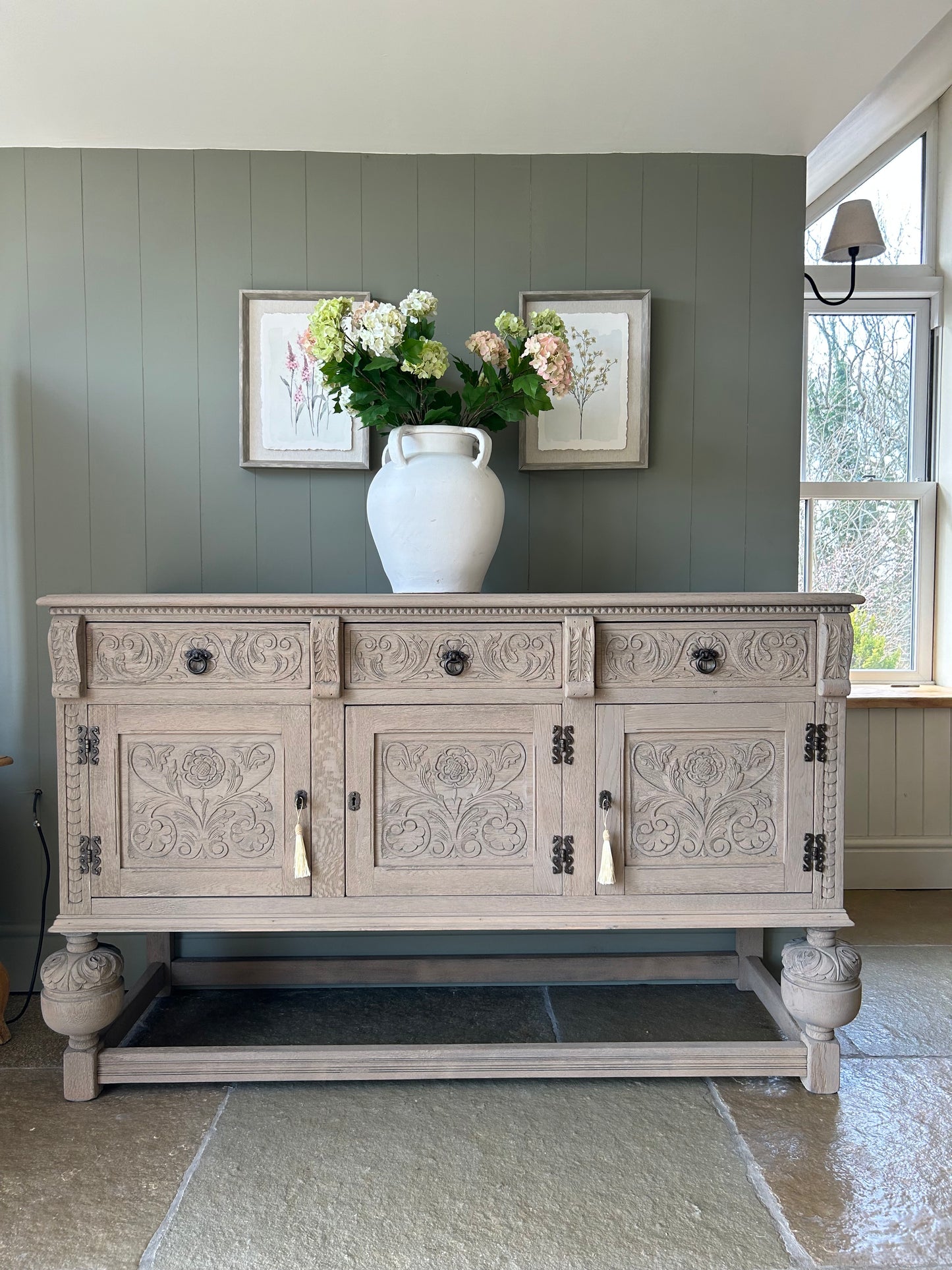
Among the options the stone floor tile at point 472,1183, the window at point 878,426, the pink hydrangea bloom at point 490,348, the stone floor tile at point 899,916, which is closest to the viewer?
the stone floor tile at point 472,1183

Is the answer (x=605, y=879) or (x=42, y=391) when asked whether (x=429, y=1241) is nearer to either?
(x=605, y=879)

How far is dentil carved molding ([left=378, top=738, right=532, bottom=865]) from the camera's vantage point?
1737 millimetres

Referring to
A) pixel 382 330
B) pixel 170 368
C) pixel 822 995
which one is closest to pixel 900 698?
pixel 822 995

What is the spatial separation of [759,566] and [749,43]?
1.25 metres

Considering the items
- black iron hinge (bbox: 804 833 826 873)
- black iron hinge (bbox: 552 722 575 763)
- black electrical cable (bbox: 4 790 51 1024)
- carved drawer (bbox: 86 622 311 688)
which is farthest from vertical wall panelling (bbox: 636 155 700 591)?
black electrical cable (bbox: 4 790 51 1024)

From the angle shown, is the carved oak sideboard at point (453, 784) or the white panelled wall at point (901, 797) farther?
the white panelled wall at point (901, 797)

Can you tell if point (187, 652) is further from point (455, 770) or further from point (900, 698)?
point (900, 698)

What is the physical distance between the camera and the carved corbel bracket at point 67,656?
1696mm

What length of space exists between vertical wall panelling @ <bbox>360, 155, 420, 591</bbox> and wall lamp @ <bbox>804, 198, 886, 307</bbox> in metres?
1.44

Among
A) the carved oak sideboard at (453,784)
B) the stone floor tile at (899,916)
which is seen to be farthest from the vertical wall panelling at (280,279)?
the stone floor tile at (899,916)

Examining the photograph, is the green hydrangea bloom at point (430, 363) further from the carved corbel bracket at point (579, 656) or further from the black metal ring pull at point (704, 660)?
the black metal ring pull at point (704, 660)

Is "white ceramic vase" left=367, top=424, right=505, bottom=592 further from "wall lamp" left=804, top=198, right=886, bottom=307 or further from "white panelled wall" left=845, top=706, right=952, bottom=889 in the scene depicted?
"white panelled wall" left=845, top=706, right=952, bottom=889

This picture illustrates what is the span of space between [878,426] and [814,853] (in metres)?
2.22

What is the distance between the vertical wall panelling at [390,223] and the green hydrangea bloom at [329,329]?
40 cm
